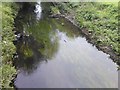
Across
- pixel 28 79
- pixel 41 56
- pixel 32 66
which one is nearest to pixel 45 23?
pixel 41 56

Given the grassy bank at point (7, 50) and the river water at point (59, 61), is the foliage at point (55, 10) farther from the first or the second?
the grassy bank at point (7, 50)

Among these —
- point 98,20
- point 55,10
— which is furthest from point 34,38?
point 55,10

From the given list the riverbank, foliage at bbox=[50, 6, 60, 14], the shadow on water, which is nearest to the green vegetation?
the riverbank

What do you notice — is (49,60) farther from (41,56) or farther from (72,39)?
(72,39)

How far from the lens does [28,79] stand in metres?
20.5

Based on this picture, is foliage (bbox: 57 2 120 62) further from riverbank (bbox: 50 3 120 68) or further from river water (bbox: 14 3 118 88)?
river water (bbox: 14 3 118 88)

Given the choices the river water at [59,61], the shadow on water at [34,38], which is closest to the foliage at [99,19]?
the river water at [59,61]

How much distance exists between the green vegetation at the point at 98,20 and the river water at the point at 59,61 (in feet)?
3.50

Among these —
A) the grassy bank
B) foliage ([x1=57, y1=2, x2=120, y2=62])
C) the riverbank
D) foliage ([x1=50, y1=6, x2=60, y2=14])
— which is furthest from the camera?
foliage ([x1=50, y1=6, x2=60, y2=14])

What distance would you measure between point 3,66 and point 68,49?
9138 mm

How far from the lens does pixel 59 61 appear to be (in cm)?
2386

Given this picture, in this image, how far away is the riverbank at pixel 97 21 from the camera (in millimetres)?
27016

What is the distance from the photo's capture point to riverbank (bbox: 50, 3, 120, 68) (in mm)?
27016

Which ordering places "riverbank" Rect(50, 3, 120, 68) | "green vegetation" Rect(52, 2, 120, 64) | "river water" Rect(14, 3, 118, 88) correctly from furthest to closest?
"green vegetation" Rect(52, 2, 120, 64)
"riverbank" Rect(50, 3, 120, 68)
"river water" Rect(14, 3, 118, 88)
